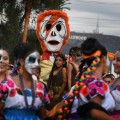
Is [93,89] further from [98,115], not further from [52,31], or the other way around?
[52,31]

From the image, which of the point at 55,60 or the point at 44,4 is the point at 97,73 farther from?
the point at 44,4

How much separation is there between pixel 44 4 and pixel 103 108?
18.0 meters

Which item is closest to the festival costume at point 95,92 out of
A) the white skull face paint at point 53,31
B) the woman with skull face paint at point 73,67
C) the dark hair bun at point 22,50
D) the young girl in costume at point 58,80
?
the dark hair bun at point 22,50

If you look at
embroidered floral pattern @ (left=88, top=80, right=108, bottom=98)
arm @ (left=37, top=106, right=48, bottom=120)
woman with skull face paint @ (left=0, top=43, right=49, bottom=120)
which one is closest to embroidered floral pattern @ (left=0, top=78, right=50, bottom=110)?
woman with skull face paint @ (left=0, top=43, right=49, bottom=120)

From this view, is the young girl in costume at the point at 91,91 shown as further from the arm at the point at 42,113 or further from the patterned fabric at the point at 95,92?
the arm at the point at 42,113

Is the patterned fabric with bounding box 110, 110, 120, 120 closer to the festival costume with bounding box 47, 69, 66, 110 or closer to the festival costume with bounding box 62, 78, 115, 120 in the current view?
the festival costume with bounding box 62, 78, 115, 120

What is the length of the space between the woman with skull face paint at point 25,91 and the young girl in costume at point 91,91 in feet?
0.87

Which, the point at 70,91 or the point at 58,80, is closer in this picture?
the point at 70,91

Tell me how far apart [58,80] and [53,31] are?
1638 mm

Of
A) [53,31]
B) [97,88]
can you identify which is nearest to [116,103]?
[97,88]

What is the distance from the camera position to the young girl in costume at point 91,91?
3.95m

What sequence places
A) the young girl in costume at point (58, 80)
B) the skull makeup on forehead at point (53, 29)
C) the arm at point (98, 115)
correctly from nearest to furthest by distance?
1. the arm at point (98, 115)
2. the young girl in costume at point (58, 80)
3. the skull makeup on forehead at point (53, 29)

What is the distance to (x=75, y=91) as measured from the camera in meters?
4.29

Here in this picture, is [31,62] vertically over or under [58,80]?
over
